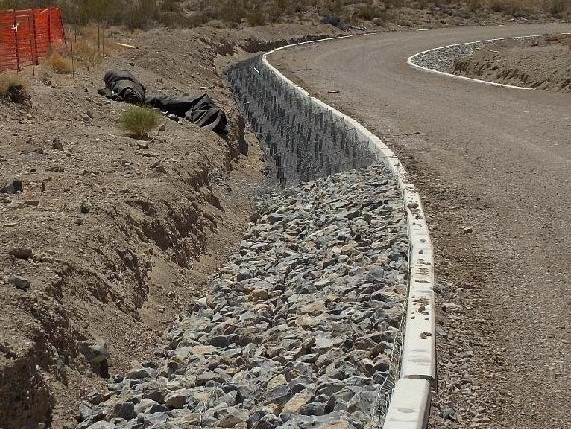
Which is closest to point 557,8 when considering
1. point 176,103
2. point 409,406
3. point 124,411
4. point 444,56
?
point 444,56

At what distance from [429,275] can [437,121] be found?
1011cm

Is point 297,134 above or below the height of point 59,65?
below

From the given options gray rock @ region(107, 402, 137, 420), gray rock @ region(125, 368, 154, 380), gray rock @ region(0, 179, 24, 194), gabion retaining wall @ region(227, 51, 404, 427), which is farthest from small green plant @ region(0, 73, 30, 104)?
gray rock @ region(107, 402, 137, 420)

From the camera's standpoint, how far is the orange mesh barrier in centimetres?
2056

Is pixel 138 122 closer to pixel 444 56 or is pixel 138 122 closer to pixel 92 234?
pixel 92 234

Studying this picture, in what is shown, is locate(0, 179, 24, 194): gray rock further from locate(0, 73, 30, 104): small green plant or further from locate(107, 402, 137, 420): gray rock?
locate(0, 73, 30, 104): small green plant

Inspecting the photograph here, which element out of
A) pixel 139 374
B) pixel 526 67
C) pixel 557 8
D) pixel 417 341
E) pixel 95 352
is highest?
pixel 417 341

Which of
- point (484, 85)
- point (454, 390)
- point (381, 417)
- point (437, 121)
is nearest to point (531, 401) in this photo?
point (454, 390)

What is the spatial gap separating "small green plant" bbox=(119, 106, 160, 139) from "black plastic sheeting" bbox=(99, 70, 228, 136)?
7.87ft

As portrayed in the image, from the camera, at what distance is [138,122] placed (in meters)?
15.0

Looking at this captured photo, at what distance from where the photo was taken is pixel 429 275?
763 cm

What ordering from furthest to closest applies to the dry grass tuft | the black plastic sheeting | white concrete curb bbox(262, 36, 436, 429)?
1. the dry grass tuft
2. the black plastic sheeting
3. white concrete curb bbox(262, 36, 436, 429)

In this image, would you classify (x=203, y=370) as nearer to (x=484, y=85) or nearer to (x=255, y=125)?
(x=255, y=125)

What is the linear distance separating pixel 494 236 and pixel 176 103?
1045cm
